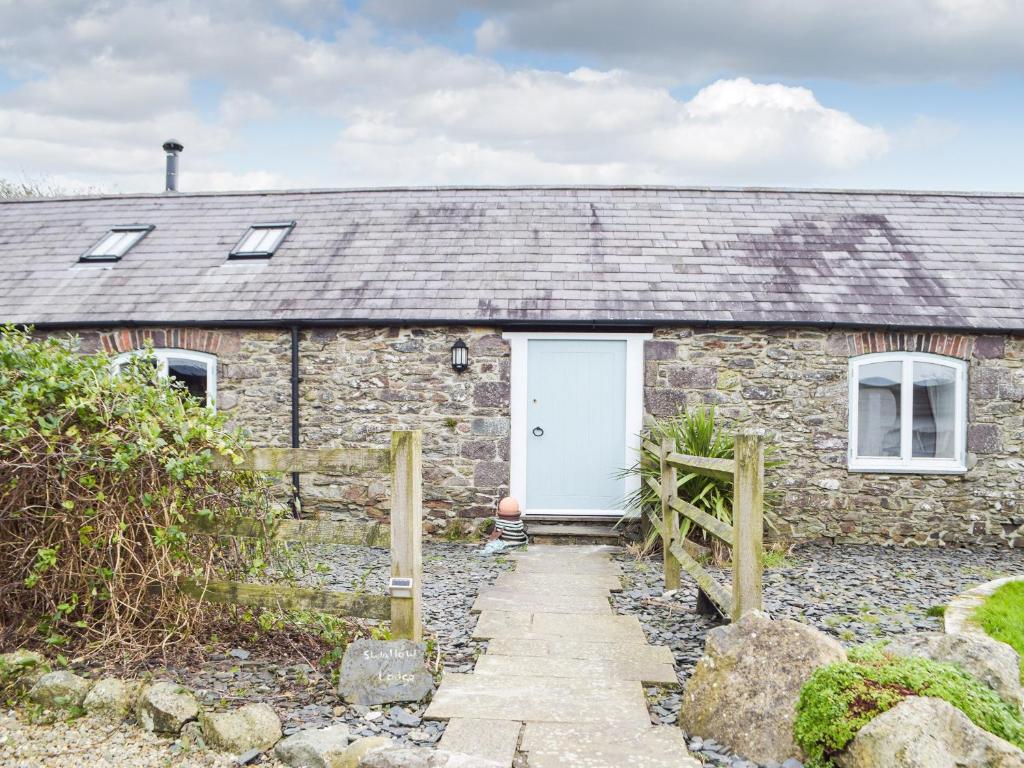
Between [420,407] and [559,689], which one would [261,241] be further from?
[559,689]

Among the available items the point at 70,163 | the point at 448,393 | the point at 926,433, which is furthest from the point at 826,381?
the point at 70,163

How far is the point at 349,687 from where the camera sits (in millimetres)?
3592

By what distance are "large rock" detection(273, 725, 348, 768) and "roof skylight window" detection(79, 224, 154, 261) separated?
934 cm

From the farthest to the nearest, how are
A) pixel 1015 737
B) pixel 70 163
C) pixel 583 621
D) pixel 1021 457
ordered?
pixel 70 163, pixel 1021 457, pixel 583 621, pixel 1015 737

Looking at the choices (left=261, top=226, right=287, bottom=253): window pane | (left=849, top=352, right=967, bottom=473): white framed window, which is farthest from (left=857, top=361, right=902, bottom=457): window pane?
(left=261, top=226, right=287, bottom=253): window pane

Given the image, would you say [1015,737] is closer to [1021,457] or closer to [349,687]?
[349,687]

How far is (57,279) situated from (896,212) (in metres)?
12.0

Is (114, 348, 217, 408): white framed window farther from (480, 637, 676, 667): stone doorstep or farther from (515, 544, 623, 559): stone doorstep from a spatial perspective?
(480, 637, 676, 667): stone doorstep

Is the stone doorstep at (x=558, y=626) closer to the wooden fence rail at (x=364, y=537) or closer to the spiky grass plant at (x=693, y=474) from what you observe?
the wooden fence rail at (x=364, y=537)

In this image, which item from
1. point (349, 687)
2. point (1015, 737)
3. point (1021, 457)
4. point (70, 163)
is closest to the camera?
point (1015, 737)

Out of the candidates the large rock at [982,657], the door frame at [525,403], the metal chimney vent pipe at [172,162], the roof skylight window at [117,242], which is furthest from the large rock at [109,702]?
the metal chimney vent pipe at [172,162]

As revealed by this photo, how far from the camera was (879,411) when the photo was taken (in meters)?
8.77

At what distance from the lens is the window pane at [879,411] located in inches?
344

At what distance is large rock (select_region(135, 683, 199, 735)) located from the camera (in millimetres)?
3312
